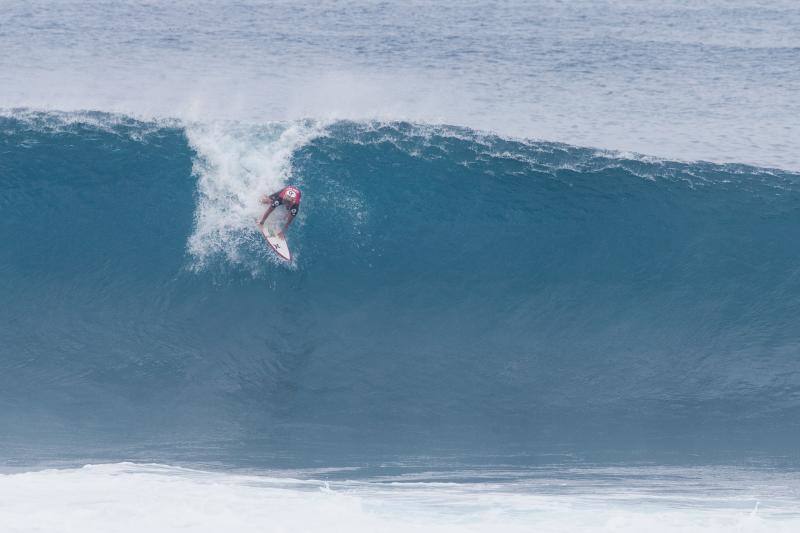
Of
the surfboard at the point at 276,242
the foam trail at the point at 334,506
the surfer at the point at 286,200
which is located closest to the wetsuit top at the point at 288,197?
the surfer at the point at 286,200

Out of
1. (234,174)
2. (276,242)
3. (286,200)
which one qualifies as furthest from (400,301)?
(234,174)

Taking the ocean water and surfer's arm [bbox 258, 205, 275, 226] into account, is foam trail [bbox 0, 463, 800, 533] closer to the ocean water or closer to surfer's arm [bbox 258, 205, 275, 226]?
the ocean water

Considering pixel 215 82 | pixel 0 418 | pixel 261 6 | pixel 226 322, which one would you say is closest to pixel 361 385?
pixel 226 322

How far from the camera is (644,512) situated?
19.6 m

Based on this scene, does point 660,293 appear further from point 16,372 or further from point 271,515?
point 16,372

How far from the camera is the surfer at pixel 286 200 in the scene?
23641mm

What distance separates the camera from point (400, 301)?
24.4 meters

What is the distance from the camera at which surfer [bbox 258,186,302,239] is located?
23641 millimetres

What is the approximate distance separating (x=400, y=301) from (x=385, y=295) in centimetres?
45

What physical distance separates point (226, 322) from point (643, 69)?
1816 cm

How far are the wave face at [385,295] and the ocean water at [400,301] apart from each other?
66 millimetres

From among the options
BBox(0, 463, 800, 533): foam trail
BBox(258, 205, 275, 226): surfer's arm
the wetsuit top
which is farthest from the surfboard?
BBox(0, 463, 800, 533): foam trail

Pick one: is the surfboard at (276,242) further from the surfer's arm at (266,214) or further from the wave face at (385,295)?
the wave face at (385,295)

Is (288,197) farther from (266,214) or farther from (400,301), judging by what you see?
(400,301)
